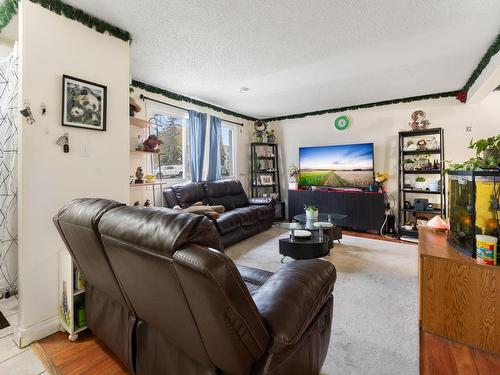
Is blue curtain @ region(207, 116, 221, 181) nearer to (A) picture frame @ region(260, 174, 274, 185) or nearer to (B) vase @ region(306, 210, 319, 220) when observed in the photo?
(A) picture frame @ region(260, 174, 274, 185)

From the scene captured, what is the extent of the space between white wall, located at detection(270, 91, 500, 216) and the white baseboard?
188 inches

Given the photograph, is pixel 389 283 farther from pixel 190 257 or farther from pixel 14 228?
pixel 14 228

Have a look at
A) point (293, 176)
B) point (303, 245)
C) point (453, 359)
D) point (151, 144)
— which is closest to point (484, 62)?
point (303, 245)

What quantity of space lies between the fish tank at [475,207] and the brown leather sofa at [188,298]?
3.31 ft

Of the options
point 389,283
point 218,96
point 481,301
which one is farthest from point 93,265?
point 218,96

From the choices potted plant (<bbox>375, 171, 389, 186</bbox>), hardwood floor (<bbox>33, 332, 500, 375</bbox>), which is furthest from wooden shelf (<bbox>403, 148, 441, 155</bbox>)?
hardwood floor (<bbox>33, 332, 500, 375</bbox>)

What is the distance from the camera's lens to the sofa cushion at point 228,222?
11.3ft

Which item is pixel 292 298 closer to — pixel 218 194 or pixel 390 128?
pixel 218 194

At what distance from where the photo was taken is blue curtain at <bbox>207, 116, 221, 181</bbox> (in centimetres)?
484

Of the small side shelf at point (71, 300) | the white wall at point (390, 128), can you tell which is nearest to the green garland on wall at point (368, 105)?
the white wall at point (390, 128)

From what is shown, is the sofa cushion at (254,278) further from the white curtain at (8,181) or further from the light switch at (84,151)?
the white curtain at (8,181)

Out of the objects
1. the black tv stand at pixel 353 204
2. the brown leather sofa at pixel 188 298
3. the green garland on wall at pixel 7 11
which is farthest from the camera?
the black tv stand at pixel 353 204

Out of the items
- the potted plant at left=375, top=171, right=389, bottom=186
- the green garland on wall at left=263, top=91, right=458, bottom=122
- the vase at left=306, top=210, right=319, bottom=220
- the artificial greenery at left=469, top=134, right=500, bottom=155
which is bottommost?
the vase at left=306, top=210, right=319, bottom=220

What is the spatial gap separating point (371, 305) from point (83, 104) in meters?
2.85
